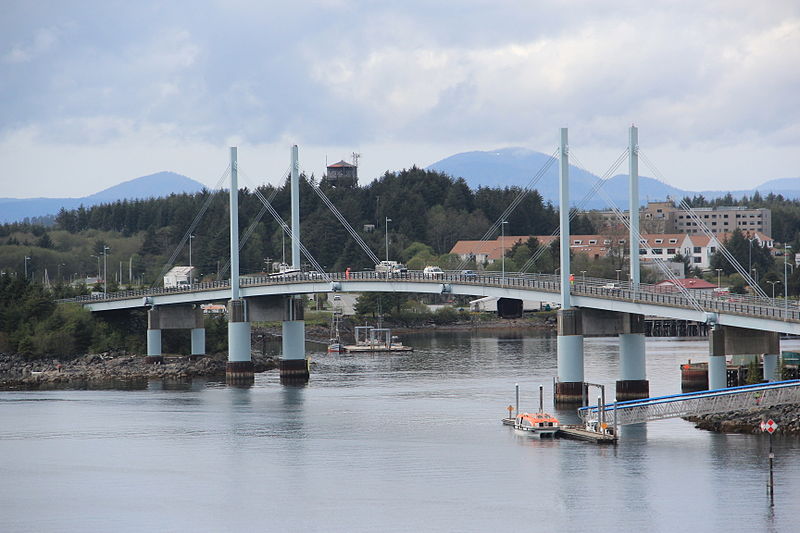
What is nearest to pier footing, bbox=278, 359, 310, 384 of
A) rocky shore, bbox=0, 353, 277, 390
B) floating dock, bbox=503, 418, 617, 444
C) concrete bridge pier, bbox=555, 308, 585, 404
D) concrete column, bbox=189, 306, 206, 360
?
rocky shore, bbox=0, 353, 277, 390

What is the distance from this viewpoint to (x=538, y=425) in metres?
68.0

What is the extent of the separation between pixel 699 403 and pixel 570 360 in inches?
514

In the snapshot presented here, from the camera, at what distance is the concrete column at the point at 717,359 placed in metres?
74.6

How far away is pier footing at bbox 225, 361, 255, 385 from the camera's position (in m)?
102

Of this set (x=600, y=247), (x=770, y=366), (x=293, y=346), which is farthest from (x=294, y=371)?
(x=600, y=247)

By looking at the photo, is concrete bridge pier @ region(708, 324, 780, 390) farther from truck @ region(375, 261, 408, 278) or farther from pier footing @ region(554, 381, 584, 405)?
truck @ region(375, 261, 408, 278)

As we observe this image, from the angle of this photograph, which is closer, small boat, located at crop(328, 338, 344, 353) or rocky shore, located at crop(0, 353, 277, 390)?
rocky shore, located at crop(0, 353, 277, 390)

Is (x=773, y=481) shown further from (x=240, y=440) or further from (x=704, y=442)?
(x=240, y=440)

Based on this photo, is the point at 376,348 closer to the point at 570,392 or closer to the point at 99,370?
the point at 99,370

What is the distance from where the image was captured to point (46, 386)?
10288cm

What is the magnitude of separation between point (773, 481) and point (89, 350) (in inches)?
2867

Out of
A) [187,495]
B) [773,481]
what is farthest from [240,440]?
[773,481]

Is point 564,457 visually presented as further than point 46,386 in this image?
No

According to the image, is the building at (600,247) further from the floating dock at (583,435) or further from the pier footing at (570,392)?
the floating dock at (583,435)
